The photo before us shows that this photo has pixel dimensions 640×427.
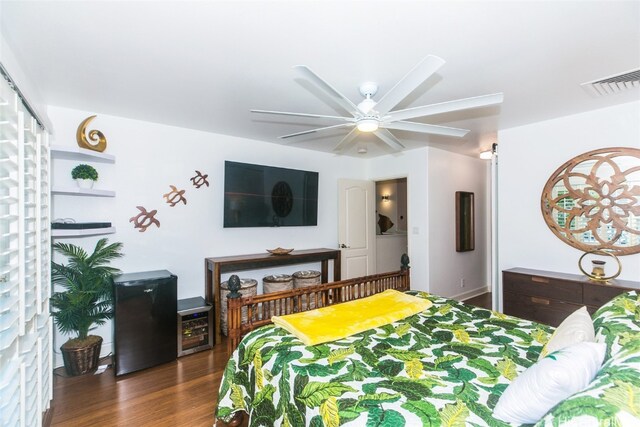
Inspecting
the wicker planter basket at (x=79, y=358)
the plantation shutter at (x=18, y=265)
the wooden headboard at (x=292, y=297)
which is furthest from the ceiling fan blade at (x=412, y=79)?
the wicker planter basket at (x=79, y=358)

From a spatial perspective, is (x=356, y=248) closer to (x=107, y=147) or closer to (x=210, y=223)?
(x=210, y=223)

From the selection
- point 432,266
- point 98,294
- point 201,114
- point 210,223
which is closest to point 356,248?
point 432,266

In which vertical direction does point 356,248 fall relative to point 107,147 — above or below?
below

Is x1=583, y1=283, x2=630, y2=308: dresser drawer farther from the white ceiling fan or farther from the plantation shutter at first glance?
the plantation shutter

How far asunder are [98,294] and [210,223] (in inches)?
54.3

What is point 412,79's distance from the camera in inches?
62.5

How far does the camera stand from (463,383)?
4.34ft

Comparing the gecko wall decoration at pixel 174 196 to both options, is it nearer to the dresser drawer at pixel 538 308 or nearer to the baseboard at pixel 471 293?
the dresser drawer at pixel 538 308

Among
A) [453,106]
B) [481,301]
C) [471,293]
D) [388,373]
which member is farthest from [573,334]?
[471,293]

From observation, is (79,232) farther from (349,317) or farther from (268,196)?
(349,317)

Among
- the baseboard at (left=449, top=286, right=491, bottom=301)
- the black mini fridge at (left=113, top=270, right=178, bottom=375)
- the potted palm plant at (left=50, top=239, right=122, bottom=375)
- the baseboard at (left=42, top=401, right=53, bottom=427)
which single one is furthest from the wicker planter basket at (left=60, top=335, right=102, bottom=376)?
the baseboard at (left=449, top=286, right=491, bottom=301)

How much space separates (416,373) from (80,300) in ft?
9.21

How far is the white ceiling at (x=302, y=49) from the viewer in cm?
151

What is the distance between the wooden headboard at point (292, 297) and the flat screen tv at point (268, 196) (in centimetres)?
140
